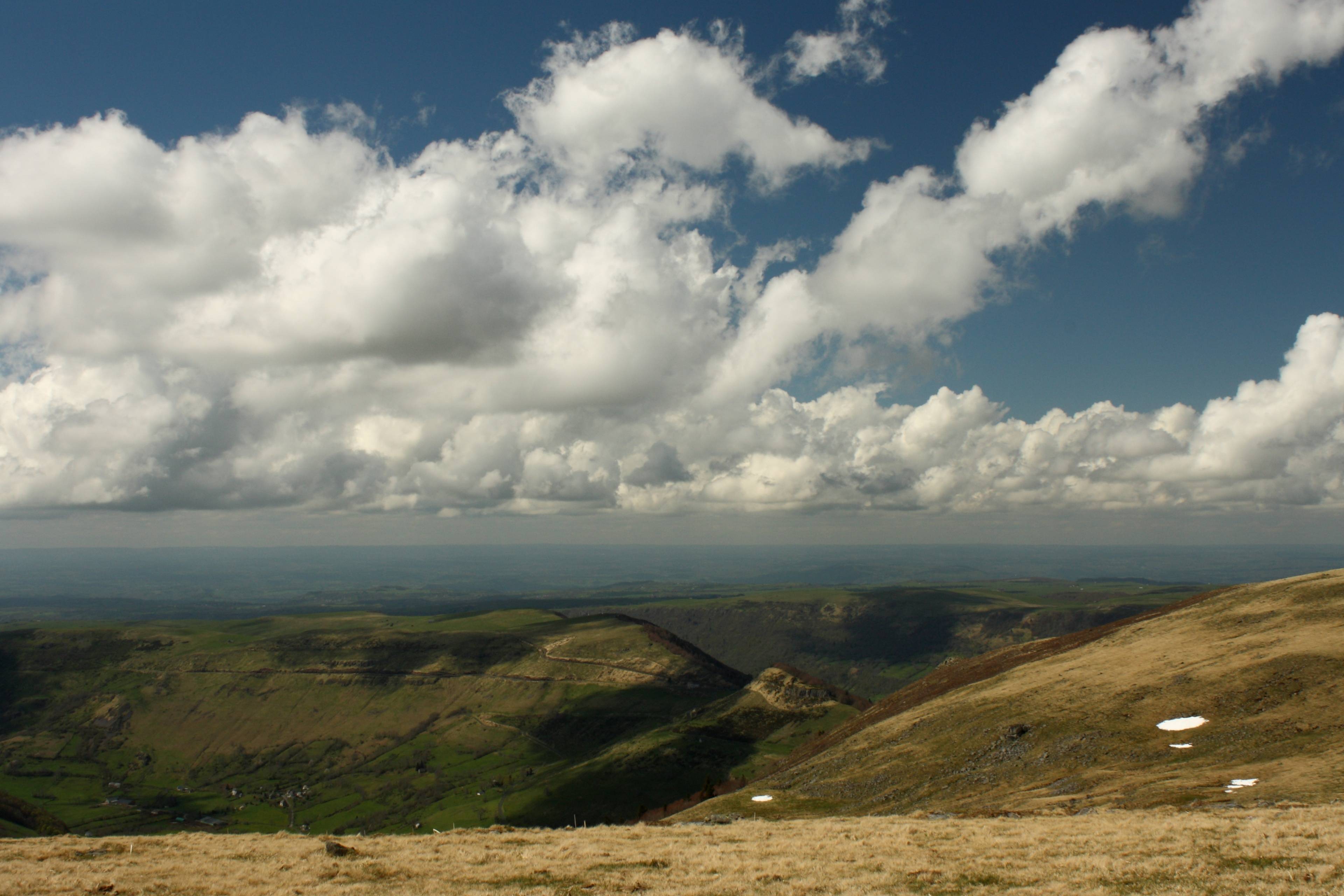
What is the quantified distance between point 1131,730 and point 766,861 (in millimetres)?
49862

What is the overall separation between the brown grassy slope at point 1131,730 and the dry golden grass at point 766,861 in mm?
12651

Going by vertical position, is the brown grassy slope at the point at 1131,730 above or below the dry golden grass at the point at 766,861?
below

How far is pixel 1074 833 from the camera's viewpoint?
3484cm

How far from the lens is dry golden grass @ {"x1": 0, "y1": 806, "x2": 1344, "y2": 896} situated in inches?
1064

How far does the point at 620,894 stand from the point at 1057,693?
74.2 m

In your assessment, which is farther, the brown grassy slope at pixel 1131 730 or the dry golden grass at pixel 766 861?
the brown grassy slope at pixel 1131 730

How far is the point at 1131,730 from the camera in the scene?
64938 mm

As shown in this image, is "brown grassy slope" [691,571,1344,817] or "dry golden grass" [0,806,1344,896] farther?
"brown grassy slope" [691,571,1344,817]

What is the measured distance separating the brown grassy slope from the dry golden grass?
12651mm

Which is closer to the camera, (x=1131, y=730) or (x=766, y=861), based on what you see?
(x=766, y=861)

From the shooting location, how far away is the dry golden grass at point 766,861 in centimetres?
2703

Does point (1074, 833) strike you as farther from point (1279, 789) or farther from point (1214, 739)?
point (1214, 739)

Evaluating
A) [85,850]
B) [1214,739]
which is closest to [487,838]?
[85,850]

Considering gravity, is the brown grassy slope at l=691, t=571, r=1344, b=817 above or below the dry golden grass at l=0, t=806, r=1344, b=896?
below
